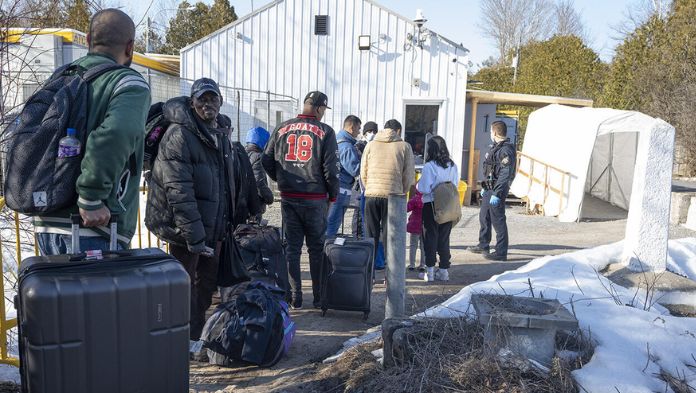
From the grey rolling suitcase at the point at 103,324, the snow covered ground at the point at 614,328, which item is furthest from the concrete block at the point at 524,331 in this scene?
the grey rolling suitcase at the point at 103,324

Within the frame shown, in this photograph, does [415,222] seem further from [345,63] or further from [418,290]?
[345,63]

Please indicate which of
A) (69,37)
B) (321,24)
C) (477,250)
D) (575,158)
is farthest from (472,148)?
(69,37)

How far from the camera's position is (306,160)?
5.56 m

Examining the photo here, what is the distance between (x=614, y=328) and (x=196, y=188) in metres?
3.06

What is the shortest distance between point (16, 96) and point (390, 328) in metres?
3.78

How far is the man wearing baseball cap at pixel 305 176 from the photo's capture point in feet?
18.3

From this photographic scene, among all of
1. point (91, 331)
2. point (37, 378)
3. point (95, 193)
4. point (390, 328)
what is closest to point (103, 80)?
point (95, 193)

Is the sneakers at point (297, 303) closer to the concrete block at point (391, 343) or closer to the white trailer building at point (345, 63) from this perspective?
the concrete block at point (391, 343)

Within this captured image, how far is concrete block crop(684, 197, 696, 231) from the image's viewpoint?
11.2 meters

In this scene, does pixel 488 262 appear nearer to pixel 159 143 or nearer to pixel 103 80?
pixel 159 143

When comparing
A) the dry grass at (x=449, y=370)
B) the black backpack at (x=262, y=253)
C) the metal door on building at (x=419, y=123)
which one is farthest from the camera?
the metal door on building at (x=419, y=123)

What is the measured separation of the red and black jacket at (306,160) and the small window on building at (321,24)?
1012 cm

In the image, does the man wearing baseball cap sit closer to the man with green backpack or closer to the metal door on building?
the man with green backpack

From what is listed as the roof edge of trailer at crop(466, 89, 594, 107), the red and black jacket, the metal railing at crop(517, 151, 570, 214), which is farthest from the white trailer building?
the red and black jacket
